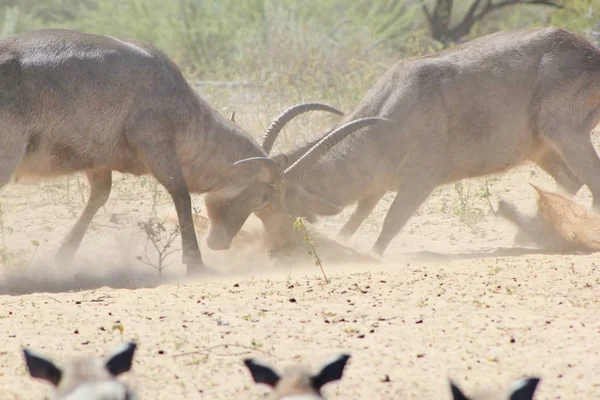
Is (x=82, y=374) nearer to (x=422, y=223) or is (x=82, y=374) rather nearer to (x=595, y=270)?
(x=595, y=270)

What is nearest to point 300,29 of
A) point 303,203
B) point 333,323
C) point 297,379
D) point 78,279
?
point 303,203

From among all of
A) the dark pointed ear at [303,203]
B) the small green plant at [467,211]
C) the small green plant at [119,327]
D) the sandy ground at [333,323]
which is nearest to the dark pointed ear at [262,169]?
the dark pointed ear at [303,203]

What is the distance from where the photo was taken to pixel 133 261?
29.2ft

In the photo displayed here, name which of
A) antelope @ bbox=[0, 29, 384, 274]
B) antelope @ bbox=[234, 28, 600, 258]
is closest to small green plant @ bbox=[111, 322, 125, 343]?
antelope @ bbox=[0, 29, 384, 274]

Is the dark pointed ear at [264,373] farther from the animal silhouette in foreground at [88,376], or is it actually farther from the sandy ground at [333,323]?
the sandy ground at [333,323]

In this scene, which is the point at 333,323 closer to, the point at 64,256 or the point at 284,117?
the point at 284,117

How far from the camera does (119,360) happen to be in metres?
3.10

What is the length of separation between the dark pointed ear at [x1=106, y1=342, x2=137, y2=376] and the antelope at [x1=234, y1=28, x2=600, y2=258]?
20.1 ft

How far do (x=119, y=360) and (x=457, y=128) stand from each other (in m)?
6.80

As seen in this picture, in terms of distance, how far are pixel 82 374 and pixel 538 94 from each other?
Answer: 7.33 metres

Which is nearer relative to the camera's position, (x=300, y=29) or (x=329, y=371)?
(x=329, y=371)

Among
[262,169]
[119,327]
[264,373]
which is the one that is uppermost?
[264,373]

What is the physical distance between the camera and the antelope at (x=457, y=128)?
370 inches

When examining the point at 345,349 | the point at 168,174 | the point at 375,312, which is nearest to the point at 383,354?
the point at 345,349
